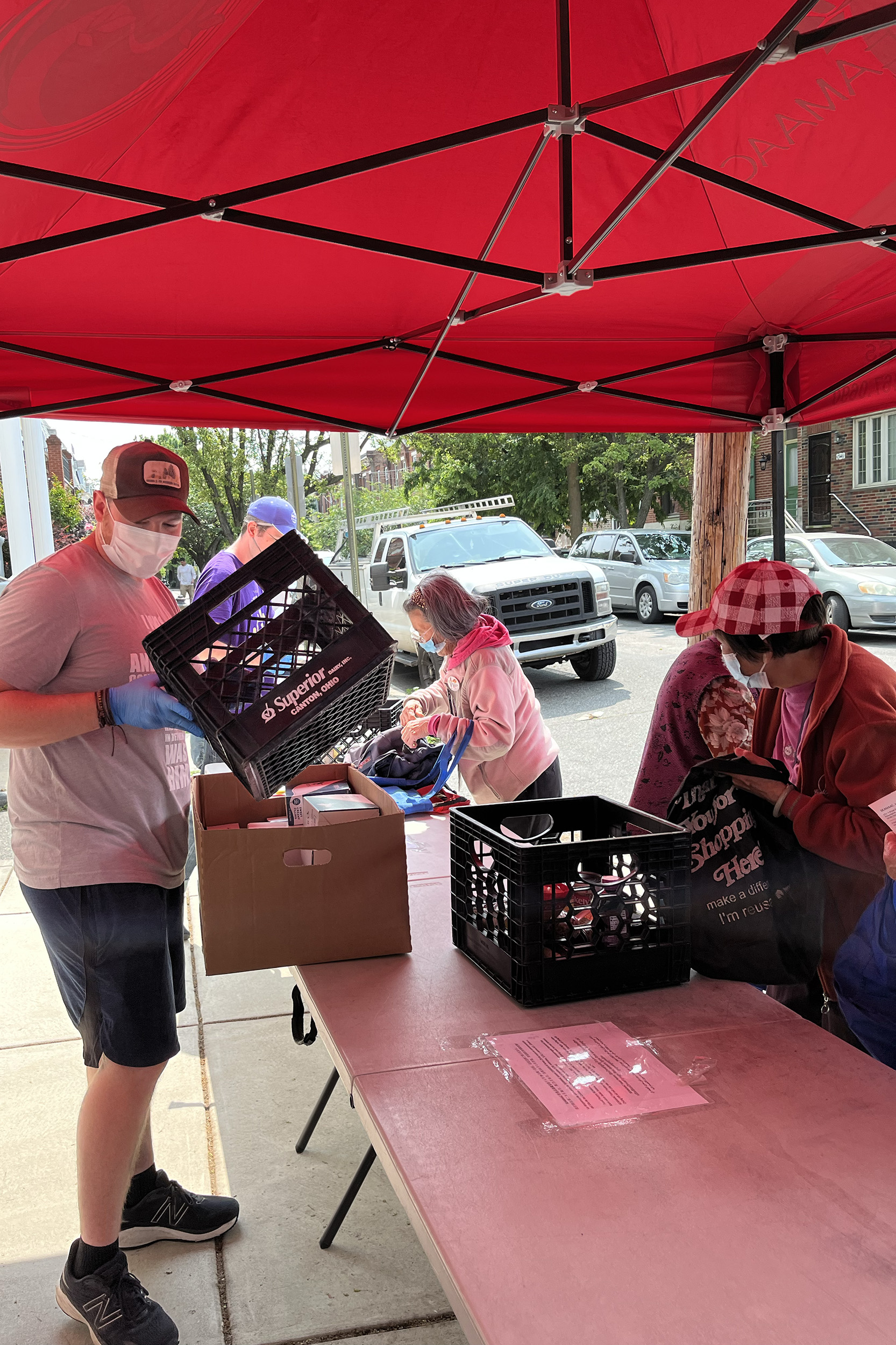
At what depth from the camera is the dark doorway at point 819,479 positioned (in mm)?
16000

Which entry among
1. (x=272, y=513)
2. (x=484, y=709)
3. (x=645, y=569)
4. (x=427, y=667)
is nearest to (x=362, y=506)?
(x=645, y=569)

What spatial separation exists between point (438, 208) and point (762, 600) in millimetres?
1292

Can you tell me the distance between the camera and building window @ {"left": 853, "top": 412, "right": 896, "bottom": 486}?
570 inches

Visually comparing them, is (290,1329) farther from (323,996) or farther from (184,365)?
(184,365)

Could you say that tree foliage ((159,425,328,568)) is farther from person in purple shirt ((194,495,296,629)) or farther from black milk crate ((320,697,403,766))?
person in purple shirt ((194,495,296,629))

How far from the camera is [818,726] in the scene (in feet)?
7.35

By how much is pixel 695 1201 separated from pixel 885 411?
3.48 m

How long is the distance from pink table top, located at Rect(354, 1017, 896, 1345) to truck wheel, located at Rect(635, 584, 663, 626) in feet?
52.2

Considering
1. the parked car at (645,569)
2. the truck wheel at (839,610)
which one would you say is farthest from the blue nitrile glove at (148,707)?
the parked car at (645,569)

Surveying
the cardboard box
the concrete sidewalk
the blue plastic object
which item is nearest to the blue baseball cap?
the blue plastic object

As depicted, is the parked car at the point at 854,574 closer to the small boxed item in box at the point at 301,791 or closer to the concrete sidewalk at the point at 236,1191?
the concrete sidewalk at the point at 236,1191

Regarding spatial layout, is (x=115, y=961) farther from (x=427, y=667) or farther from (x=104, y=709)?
(x=427, y=667)

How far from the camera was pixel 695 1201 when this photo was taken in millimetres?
1280

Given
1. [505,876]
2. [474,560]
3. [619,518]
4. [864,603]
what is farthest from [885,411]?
[619,518]
